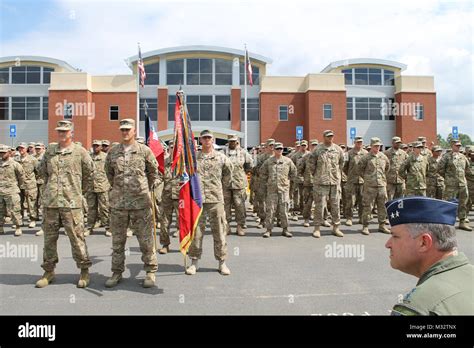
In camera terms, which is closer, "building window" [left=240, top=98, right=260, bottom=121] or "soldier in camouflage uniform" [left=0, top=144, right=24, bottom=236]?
"soldier in camouflage uniform" [left=0, top=144, right=24, bottom=236]

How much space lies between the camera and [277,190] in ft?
32.9

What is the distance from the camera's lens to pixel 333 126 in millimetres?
36688

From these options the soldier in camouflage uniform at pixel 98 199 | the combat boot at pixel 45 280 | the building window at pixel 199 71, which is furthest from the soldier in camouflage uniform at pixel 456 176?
the building window at pixel 199 71

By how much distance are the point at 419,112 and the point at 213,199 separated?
121 ft

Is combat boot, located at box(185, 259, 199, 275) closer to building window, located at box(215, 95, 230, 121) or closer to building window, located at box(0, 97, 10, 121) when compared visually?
building window, located at box(215, 95, 230, 121)

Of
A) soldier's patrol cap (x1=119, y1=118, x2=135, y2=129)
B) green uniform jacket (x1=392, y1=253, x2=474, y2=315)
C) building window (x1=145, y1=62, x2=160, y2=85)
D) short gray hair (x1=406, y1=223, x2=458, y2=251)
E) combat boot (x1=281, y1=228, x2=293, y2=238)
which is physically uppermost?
building window (x1=145, y1=62, x2=160, y2=85)

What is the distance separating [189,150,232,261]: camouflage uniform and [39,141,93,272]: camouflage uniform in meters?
1.82

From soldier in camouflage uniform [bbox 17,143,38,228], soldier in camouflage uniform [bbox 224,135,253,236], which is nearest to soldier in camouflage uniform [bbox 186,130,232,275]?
soldier in camouflage uniform [bbox 224,135,253,236]

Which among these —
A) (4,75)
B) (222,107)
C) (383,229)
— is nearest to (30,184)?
(383,229)

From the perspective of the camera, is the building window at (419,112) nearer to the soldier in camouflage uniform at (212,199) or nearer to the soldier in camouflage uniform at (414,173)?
the soldier in camouflage uniform at (414,173)

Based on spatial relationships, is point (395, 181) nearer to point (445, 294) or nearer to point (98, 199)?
point (98, 199)

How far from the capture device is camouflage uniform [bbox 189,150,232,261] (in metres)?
6.63
